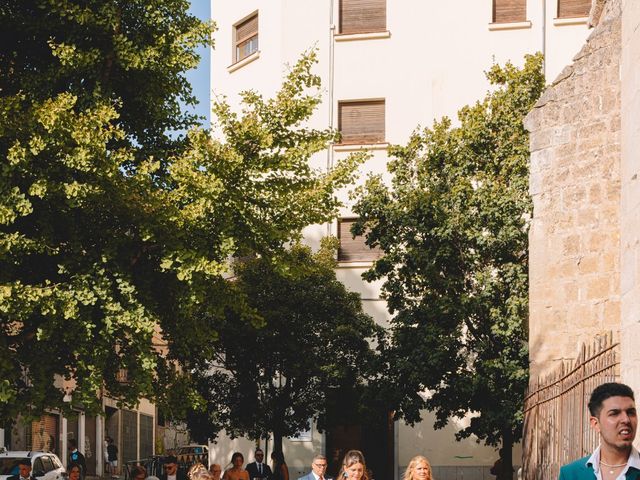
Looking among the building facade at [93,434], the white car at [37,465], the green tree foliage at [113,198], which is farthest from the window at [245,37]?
the green tree foliage at [113,198]

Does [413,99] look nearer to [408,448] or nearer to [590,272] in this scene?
[408,448]

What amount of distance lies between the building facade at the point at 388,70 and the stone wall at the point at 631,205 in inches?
894

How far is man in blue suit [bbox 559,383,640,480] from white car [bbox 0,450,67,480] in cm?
1860

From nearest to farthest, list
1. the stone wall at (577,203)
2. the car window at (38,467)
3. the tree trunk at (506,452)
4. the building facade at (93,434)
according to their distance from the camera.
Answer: the stone wall at (577,203), the tree trunk at (506,452), the car window at (38,467), the building facade at (93,434)

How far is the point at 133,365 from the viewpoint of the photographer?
18.0 metres

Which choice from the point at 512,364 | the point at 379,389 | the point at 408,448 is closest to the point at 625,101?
the point at 512,364

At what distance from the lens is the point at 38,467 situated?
976 inches

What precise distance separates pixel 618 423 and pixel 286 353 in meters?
23.4

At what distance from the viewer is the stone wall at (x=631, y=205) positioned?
766 cm

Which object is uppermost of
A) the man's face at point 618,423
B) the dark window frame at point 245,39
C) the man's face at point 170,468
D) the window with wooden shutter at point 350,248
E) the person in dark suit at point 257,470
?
the dark window frame at point 245,39

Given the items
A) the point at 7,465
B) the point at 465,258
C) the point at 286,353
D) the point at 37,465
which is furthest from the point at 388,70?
the point at 7,465

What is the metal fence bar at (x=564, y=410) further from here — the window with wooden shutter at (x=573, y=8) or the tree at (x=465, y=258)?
the window with wooden shutter at (x=573, y=8)

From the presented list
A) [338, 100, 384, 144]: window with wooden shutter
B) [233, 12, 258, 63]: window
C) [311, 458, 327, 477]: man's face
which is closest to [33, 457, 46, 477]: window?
[338, 100, 384, 144]: window with wooden shutter

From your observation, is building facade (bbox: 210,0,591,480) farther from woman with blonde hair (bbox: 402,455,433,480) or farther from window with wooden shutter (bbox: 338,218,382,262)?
woman with blonde hair (bbox: 402,455,433,480)
